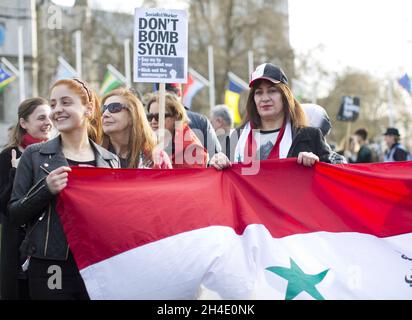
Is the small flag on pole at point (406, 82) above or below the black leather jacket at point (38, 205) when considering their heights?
above

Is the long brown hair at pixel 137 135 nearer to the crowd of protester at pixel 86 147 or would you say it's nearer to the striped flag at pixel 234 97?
the crowd of protester at pixel 86 147

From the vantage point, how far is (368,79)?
50938mm

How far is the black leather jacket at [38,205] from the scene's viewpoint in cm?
361

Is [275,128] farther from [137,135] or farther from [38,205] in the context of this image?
[38,205]

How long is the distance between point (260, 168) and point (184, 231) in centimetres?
77

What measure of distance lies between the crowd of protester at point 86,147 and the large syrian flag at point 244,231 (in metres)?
0.14

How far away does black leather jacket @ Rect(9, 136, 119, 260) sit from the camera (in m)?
3.61

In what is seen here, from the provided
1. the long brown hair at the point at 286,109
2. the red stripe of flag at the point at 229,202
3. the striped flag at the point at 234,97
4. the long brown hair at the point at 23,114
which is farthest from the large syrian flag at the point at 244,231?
the striped flag at the point at 234,97

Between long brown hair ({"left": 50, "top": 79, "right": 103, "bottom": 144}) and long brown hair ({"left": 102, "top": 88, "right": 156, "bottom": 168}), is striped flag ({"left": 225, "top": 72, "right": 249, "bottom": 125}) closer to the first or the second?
long brown hair ({"left": 102, "top": 88, "right": 156, "bottom": 168})

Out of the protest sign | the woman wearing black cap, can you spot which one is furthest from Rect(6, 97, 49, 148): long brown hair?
the woman wearing black cap

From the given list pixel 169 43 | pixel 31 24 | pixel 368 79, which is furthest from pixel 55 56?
pixel 169 43

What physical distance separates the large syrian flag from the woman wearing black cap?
180 millimetres

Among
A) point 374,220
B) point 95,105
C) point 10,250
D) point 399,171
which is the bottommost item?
point 10,250

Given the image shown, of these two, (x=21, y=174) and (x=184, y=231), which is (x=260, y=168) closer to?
(x=184, y=231)
